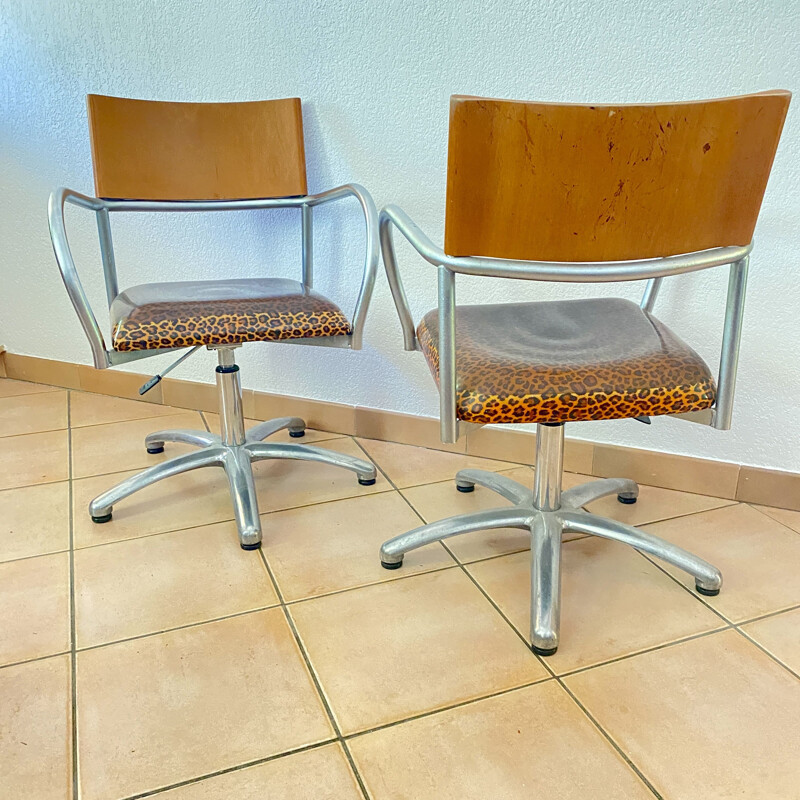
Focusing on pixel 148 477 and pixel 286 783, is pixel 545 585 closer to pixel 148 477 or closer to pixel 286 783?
pixel 286 783

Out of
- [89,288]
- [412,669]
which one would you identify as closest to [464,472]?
[412,669]

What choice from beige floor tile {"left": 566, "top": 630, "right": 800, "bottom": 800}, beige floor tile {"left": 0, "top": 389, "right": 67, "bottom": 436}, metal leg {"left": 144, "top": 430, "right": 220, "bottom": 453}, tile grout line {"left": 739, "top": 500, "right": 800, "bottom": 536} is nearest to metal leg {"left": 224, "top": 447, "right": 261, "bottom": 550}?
metal leg {"left": 144, "top": 430, "right": 220, "bottom": 453}

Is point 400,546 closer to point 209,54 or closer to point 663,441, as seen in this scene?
point 663,441

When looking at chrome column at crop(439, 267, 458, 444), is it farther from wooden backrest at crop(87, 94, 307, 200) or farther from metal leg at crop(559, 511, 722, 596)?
wooden backrest at crop(87, 94, 307, 200)

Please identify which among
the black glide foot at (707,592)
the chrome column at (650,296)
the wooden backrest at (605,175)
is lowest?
the black glide foot at (707,592)

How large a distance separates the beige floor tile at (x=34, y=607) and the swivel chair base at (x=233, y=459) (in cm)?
17

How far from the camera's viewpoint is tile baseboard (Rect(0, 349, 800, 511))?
153 centimetres

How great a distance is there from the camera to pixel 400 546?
50.2 inches

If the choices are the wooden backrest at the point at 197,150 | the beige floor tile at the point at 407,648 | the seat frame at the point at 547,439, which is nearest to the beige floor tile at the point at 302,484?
the seat frame at the point at 547,439

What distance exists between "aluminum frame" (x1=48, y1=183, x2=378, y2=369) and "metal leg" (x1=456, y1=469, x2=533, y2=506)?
0.39m

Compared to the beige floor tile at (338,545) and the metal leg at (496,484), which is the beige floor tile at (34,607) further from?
the metal leg at (496,484)

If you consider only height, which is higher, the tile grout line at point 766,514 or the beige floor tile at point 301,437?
the tile grout line at point 766,514


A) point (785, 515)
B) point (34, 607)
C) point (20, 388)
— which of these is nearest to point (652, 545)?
point (785, 515)

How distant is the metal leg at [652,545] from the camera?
1.20 m
